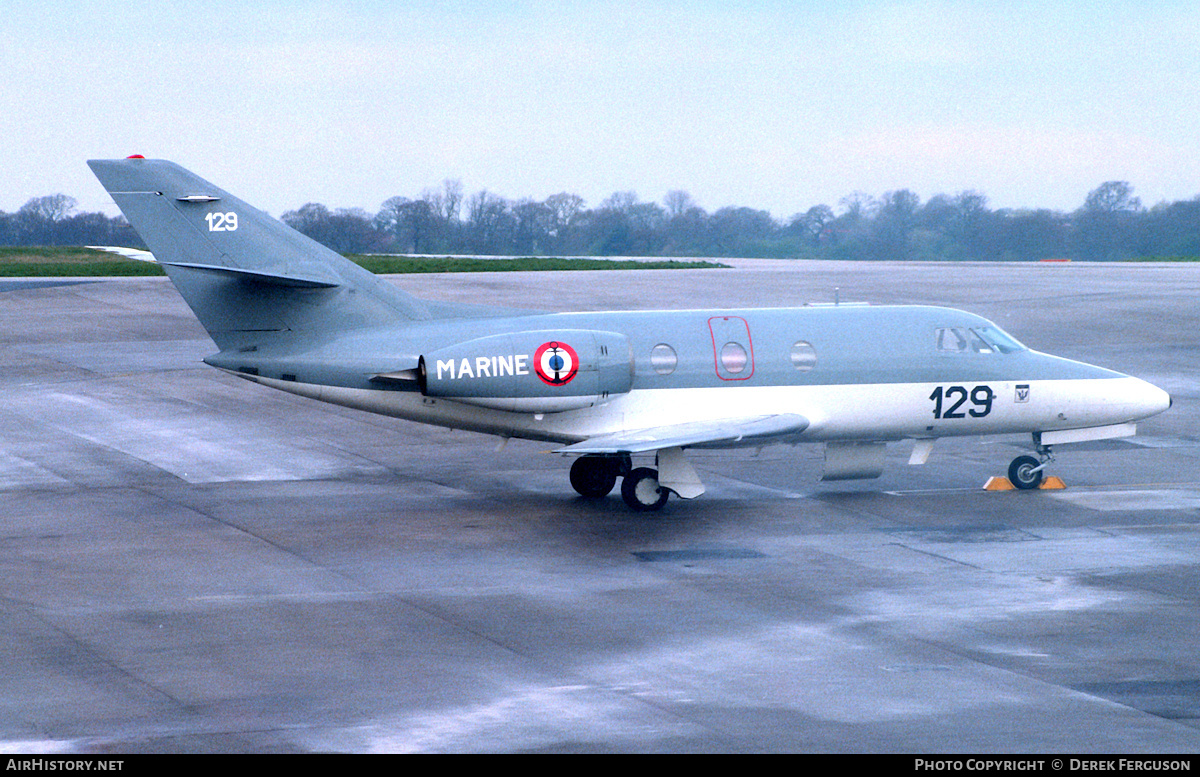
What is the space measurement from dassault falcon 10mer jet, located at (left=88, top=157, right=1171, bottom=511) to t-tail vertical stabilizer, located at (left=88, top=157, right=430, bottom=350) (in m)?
0.02

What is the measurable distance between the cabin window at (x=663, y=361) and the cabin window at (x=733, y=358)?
69cm

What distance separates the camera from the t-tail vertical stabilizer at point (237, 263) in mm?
17875

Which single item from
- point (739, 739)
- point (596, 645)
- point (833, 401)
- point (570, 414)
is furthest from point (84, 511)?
point (739, 739)

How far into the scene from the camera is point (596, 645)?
12055mm

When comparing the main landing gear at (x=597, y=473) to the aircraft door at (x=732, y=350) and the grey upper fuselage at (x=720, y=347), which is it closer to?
the grey upper fuselage at (x=720, y=347)

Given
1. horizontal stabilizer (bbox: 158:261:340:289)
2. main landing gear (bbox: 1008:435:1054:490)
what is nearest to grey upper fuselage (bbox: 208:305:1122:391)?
horizontal stabilizer (bbox: 158:261:340:289)

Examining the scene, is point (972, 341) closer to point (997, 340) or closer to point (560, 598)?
point (997, 340)

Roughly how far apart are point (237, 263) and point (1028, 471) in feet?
39.2

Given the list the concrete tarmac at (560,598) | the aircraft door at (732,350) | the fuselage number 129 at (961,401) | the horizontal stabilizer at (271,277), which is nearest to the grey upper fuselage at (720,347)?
the aircraft door at (732,350)

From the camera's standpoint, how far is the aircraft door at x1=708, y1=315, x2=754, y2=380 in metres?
18.7

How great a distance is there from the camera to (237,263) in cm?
1819

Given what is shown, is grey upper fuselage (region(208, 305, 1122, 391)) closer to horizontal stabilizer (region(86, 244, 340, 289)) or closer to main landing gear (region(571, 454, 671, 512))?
horizontal stabilizer (region(86, 244, 340, 289))

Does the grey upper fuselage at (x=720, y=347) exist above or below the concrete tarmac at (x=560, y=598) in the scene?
above

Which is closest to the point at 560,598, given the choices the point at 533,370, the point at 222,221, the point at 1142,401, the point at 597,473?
the point at 533,370
